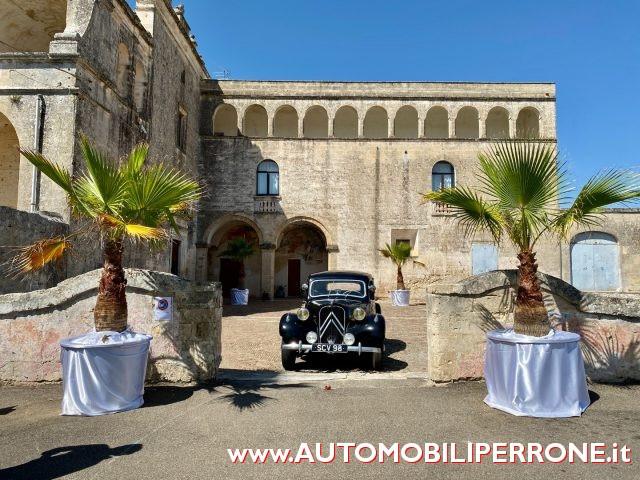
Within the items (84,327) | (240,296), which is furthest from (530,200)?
(240,296)

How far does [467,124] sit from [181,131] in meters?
14.4

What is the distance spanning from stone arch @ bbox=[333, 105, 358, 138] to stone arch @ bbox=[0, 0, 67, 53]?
41.6 feet

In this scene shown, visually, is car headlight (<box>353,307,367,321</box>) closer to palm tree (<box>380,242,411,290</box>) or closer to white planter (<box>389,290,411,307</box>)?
white planter (<box>389,290,411,307</box>)

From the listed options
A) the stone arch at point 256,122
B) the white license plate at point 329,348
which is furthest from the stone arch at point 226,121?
the white license plate at point 329,348

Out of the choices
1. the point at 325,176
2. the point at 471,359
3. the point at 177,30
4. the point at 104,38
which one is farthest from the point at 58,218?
the point at 325,176

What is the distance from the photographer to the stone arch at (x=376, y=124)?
23.5m

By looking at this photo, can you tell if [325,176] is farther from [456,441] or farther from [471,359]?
[456,441]

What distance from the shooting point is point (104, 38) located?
12.7 meters

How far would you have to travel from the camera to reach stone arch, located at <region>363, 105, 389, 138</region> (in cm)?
2350

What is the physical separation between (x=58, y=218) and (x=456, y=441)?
10.2 m

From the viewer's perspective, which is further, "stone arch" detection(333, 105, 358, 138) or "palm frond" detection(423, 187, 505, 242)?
"stone arch" detection(333, 105, 358, 138)

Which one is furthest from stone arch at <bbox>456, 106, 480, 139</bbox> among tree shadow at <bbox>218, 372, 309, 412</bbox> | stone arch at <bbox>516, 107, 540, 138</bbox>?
tree shadow at <bbox>218, 372, 309, 412</bbox>

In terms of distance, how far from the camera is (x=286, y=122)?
23891mm

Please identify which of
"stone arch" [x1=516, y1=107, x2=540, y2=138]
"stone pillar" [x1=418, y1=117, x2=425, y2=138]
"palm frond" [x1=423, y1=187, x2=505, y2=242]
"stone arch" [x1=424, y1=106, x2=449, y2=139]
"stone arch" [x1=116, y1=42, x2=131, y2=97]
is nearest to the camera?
"palm frond" [x1=423, y1=187, x2=505, y2=242]
